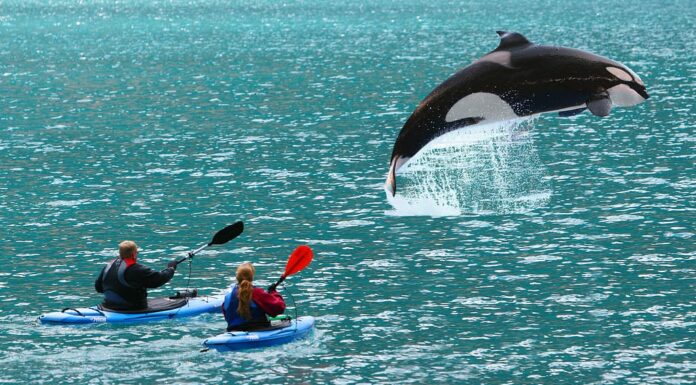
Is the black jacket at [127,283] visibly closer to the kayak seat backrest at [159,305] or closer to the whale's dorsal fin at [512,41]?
the kayak seat backrest at [159,305]

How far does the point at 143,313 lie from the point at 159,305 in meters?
0.67

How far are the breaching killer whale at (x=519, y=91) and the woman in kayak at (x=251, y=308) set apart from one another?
4.22 metres

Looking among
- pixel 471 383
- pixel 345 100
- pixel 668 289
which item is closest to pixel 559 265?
pixel 668 289

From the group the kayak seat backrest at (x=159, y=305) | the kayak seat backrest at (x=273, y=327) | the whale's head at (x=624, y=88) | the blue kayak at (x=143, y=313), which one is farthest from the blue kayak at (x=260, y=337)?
the whale's head at (x=624, y=88)

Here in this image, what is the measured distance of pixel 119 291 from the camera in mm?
29281

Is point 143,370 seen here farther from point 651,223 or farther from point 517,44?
point 651,223

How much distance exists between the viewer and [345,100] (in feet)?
249

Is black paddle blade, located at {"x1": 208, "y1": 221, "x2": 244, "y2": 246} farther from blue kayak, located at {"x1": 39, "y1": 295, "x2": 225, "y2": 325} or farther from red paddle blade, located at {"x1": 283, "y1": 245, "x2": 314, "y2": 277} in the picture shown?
red paddle blade, located at {"x1": 283, "y1": 245, "x2": 314, "y2": 277}

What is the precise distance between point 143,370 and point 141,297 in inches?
144

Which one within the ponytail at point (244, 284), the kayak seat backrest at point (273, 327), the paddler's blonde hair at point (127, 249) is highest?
the paddler's blonde hair at point (127, 249)

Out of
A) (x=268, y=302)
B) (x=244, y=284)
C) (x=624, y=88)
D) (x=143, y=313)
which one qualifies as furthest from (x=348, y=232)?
(x=244, y=284)

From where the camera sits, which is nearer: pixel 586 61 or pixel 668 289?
pixel 586 61

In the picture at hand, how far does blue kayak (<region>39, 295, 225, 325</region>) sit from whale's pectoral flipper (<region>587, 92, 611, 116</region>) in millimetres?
9784

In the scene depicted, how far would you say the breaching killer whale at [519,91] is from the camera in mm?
30000
